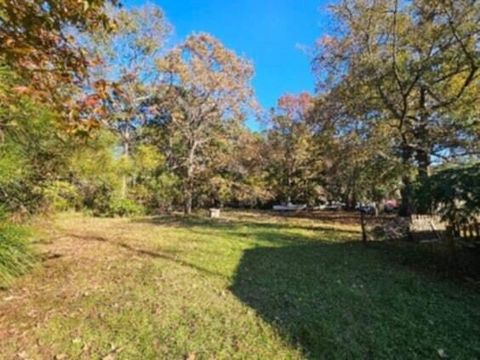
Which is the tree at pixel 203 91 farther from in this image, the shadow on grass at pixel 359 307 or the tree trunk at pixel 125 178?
the shadow on grass at pixel 359 307

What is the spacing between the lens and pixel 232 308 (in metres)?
4.19

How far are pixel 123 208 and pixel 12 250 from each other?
13415mm

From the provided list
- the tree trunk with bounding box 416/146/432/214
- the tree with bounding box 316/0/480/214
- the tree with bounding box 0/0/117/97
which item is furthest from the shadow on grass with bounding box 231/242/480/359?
the tree with bounding box 316/0/480/214

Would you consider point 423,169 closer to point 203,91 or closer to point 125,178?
point 203,91

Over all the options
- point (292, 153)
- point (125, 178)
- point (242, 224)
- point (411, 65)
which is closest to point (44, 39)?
point (411, 65)

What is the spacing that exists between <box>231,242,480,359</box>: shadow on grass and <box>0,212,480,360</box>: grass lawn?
2 centimetres

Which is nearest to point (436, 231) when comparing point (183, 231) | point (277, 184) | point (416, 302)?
point (416, 302)

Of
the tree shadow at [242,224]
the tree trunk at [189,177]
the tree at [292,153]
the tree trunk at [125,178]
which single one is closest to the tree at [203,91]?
the tree trunk at [189,177]

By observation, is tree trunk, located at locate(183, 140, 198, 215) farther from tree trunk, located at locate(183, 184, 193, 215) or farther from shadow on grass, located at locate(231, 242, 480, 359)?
shadow on grass, located at locate(231, 242, 480, 359)

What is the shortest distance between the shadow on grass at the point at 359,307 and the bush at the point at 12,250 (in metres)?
2.55

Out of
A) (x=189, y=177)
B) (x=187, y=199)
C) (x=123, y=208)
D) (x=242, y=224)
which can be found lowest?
(x=242, y=224)

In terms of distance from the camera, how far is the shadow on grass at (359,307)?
3311mm

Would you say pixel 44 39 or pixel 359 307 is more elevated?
pixel 44 39

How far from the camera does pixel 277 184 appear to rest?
27.9 m
